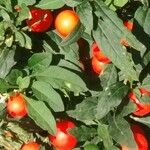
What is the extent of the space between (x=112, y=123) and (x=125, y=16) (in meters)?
0.47

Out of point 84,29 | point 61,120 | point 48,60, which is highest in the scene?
point 84,29

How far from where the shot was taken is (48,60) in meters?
1.79

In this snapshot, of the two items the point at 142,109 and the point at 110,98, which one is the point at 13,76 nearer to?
the point at 110,98

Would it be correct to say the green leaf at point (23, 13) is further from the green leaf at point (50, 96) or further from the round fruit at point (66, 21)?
the green leaf at point (50, 96)

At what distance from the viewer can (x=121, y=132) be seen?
1822 millimetres

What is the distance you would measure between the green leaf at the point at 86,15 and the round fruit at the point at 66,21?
110 millimetres

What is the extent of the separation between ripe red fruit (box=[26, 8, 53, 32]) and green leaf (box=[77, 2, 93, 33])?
0.20 m

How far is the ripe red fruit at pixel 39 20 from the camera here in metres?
1.73

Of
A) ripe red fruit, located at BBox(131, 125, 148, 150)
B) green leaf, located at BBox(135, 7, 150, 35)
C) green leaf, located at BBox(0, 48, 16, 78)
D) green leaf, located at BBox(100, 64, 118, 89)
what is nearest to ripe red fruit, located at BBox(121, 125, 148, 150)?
ripe red fruit, located at BBox(131, 125, 148, 150)

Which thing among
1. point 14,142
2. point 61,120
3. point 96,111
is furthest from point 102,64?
point 14,142

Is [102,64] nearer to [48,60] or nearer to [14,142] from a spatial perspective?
[48,60]

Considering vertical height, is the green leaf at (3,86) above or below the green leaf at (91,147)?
above

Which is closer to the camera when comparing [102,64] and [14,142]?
[102,64]

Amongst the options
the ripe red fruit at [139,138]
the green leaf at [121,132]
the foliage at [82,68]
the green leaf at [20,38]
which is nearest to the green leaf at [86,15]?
the foliage at [82,68]
